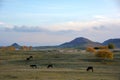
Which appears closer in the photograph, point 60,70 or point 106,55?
point 60,70

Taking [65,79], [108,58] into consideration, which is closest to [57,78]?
[65,79]

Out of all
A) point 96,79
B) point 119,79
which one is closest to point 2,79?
point 96,79

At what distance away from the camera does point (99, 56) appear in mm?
103812

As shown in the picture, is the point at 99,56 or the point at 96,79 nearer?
the point at 96,79

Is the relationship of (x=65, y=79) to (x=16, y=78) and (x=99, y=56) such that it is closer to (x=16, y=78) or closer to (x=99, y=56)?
(x=16, y=78)

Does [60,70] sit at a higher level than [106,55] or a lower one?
lower

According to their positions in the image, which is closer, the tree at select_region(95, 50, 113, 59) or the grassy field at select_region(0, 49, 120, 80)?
the grassy field at select_region(0, 49, 120, 80)

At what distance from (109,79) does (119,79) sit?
1.52 m

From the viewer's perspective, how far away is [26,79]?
42812 millimetres

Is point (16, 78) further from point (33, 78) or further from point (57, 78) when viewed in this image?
point (57, 78)

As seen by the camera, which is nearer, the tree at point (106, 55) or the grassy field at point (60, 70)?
the grassy field at point (60, 70)

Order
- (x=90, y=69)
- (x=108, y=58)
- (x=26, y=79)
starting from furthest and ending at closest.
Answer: (x=108, y=58) < (x=90, y=69) < (x=26, y=79)

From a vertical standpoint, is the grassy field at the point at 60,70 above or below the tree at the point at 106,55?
below

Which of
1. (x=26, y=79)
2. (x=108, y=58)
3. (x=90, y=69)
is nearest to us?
(x=26, y=79)
